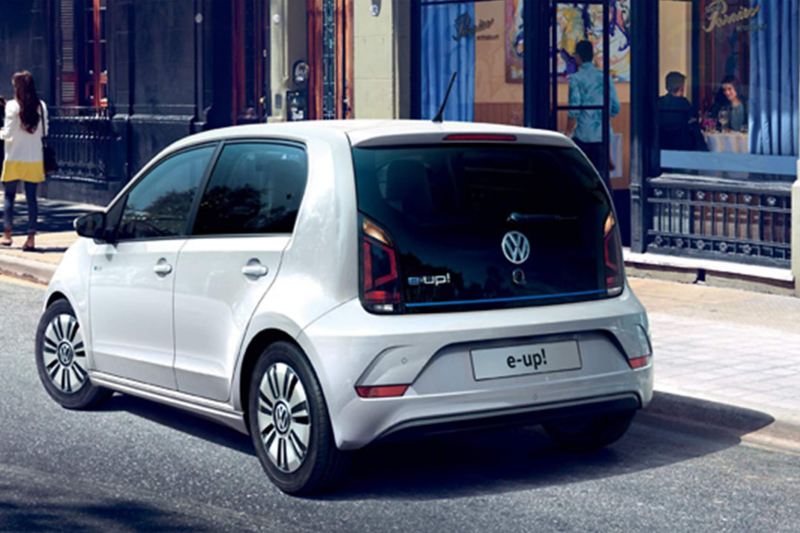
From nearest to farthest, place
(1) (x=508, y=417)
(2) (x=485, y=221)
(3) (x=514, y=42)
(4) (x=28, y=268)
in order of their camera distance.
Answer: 1. (1) (x=508, y=417)
2. (2) (x=485, y=221)
3. (4) (x=28, y=268)
4. (3) (x=514, y=42)

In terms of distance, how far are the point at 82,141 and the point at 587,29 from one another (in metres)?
8.90

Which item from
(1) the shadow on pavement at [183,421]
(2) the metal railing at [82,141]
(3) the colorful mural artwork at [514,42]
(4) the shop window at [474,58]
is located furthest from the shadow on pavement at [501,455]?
(2) the metal railing at [82,141]

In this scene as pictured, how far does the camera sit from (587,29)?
15609 mm

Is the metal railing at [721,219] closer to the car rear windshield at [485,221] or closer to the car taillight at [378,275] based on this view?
the car rear windshield at [485,221]

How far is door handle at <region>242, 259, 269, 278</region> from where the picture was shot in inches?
281

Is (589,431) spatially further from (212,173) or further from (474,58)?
(474,58)

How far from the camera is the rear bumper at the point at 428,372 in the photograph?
664 cm

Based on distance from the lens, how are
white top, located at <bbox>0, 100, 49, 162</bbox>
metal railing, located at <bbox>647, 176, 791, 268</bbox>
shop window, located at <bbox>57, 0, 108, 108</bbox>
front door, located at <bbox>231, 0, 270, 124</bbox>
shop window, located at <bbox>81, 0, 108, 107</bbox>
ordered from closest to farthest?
metal railing, located at <bbox>647, 176, 791, 268</bbox>
white top, located at <bbox>0, 100, 49, 162</bbox>
front door, located at <bbox>231, 0, 270, 124</bbox>
shop window, located at <bbox>81, 0, 108, 107</bbox>
shop window, located at <bbox>57, 0, 108, 108</bbox>

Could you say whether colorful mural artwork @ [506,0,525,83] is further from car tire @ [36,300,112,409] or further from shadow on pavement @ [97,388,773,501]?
car tire @ [36,300,112,409]

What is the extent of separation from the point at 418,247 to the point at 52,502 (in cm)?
181

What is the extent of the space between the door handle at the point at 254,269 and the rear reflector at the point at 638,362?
163cm

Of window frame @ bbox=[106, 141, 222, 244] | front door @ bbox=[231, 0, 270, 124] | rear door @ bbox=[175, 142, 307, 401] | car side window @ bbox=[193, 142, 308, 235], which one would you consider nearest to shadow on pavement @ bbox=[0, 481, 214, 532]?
rear door @ bbox=[175, 142, 307, 401]

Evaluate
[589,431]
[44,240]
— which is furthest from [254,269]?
[44,240]

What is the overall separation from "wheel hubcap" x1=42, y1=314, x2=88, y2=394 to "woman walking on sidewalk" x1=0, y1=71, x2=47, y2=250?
7567 millimetres
